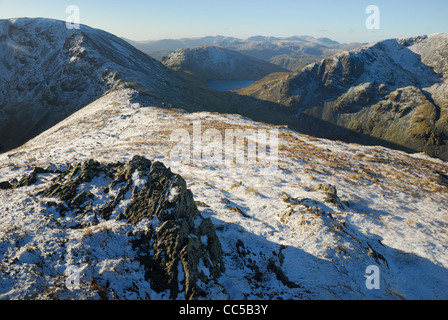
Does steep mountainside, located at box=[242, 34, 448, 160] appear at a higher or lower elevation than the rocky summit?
higher

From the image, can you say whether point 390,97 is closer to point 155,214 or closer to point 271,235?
point 271,235

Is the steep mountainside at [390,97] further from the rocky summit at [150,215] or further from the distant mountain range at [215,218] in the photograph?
the rocky summit at [150,215]

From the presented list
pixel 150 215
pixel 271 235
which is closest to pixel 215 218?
pixel 271 235

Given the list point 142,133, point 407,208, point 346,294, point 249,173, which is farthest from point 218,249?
point 142,133

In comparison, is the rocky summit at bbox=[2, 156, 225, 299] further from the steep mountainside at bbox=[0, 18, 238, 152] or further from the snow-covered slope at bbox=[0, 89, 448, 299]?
the steep mountainside at bbox=[0, 18, 238, 152]

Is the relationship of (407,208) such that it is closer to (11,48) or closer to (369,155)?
(369,155)

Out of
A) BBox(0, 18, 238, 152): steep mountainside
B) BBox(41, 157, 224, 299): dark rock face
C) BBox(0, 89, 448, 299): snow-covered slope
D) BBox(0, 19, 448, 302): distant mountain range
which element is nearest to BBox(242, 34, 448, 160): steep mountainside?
BBox(0, 18, 238, 152): steep mountainside
